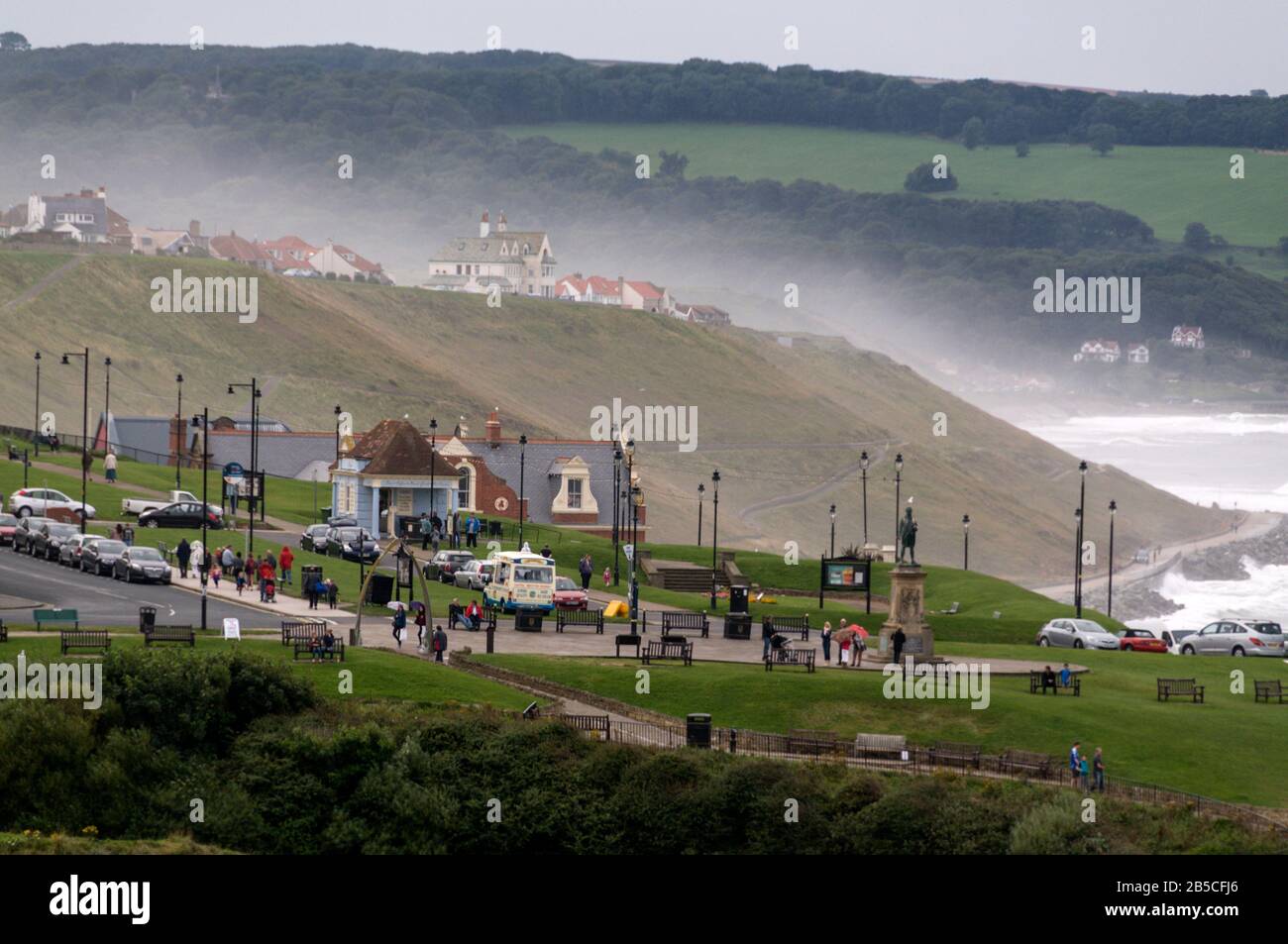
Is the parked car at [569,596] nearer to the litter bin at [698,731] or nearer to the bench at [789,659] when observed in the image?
the bench at [789,659]

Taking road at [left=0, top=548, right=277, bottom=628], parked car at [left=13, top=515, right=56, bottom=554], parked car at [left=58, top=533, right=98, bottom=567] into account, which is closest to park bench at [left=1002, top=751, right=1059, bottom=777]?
road at [left=0, top=548, right=277, bottom=628]

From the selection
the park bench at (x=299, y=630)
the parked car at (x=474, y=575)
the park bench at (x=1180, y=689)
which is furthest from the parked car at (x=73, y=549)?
the park bench at (x=1180, y=689)

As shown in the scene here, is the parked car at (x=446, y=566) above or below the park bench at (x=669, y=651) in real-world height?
above

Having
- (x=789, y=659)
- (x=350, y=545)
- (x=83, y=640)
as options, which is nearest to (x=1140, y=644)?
(x=789, y=659)
